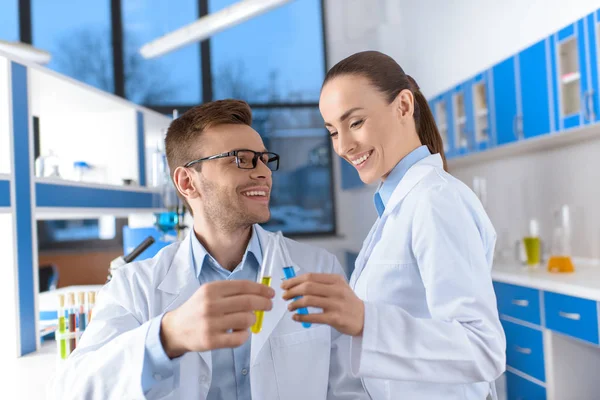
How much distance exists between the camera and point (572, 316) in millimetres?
2256

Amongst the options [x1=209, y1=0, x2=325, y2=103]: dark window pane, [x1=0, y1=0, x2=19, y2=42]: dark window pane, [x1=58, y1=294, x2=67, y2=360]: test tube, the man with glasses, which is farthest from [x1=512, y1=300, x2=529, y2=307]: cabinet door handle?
[x1=0, y1=0, x2=19, y2=42]: dark window pane

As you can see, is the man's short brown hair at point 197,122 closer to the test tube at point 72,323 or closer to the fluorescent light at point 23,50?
the test tube at point 72,323

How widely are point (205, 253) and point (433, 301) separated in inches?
28.6

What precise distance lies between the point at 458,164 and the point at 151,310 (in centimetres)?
336

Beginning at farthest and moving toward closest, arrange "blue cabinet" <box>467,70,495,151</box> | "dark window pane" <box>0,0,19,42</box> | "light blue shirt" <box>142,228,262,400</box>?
"dark window pane" <box>0,0,19,42</box> → "blue cabinet" <box>467,70,495,151</box> → "light blue shirt" <box>142,228,262,400</box>

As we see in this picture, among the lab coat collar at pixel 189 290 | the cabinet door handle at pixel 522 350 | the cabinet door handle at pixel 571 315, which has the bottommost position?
the cabinet door handle at pixel 522 350

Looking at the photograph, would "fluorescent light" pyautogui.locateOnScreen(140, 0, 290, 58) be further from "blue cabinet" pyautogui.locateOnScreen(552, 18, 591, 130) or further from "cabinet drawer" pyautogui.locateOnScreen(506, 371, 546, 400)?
"cabinet drawer" pyautogui.locateOnScreen(506, 371, 546, 400)

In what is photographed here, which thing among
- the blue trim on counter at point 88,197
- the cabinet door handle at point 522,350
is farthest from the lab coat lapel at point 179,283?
the cabinet door handle at point 522,350

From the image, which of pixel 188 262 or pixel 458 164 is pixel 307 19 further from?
pixel 188 262

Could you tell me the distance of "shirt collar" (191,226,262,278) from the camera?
Result: 1.46 metres

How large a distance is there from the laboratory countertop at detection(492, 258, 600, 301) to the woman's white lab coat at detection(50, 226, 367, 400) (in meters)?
1.21

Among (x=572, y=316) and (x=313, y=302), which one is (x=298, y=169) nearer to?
(x=572, y=316)

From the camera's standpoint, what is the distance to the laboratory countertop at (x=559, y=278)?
7.16 ft

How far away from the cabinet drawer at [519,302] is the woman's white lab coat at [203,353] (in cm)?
145
